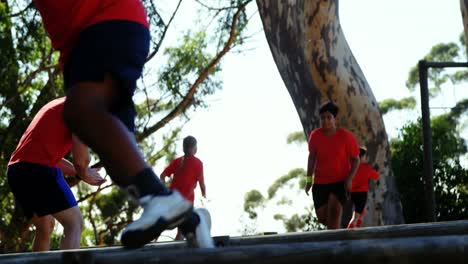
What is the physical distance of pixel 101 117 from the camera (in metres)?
3.12

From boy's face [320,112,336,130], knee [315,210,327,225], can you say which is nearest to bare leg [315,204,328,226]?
knee [315,210,327,225]

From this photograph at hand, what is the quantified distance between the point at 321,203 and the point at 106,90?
8017 mm

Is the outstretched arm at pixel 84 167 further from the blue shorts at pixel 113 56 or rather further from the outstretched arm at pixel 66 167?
the blue shorts at pixel 113 56

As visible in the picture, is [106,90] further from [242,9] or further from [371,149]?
[242,9]

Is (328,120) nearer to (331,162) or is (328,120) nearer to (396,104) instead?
(331,162)

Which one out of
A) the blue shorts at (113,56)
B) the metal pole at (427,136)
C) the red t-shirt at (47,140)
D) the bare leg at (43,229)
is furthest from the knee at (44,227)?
the metal pole at (427,136)

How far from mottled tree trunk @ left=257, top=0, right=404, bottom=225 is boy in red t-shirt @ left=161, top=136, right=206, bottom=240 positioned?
6.21 feet

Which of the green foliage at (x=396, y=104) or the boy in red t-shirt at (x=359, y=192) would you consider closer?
the boy in red t-shirt at (x=359, y=192)

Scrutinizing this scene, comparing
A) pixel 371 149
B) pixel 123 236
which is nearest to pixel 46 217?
pixel 123 236

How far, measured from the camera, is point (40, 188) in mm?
6383

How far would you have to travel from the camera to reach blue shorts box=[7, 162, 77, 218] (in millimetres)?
6352

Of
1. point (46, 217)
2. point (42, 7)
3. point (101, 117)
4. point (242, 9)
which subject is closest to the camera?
point (101, 117)

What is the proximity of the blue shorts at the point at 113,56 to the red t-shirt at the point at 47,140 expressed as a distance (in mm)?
2863

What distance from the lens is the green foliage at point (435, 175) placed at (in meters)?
14.4
